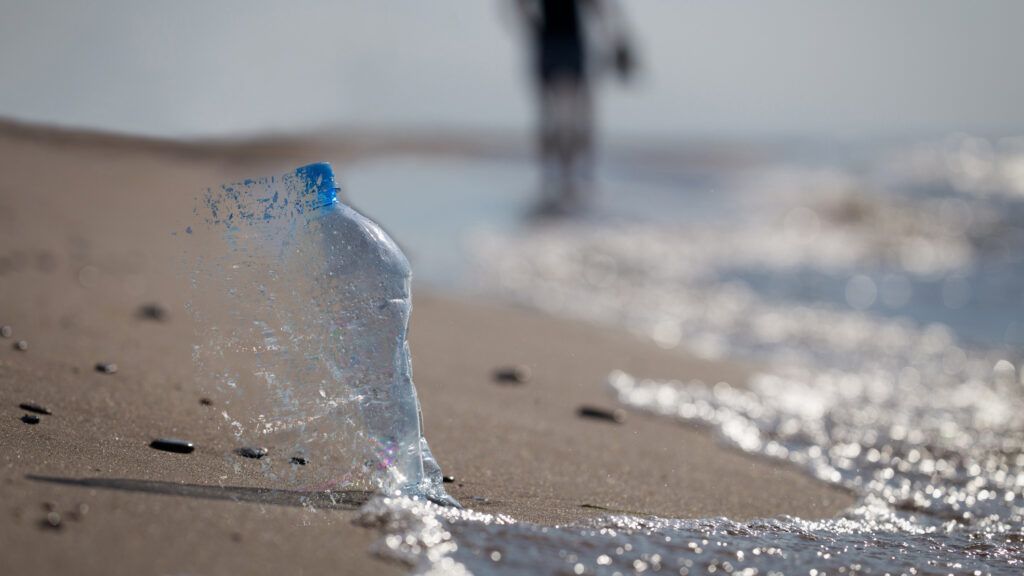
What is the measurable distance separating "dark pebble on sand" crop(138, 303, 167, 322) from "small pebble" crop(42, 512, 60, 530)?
1.83 metres

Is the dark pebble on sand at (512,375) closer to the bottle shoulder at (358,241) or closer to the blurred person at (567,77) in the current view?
the bottle shoulder at (358,241)

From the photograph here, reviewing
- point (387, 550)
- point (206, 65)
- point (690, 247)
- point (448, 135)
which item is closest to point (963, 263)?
point (690, 247)

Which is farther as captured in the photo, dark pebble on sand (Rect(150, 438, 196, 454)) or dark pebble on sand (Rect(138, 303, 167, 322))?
dark pebble on sand (Rect(138, 303, 167, 322))

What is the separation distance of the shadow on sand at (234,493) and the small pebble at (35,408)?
48cm

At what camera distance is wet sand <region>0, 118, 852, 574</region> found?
1.63 meters

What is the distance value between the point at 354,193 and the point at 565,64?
107 inches

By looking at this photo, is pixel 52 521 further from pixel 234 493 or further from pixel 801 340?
pixel 801 340

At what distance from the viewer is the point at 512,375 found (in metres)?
3.44

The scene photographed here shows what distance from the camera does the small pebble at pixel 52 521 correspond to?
1.56m

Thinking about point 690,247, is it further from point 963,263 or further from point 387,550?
point 387,550

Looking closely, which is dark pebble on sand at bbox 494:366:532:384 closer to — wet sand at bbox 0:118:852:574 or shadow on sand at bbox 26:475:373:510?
wet sand at bbox 0:118:852:574

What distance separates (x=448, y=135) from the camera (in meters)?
16.1

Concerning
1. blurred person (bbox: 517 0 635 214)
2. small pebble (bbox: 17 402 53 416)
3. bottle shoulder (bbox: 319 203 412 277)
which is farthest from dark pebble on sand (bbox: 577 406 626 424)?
blurred person (bbox: 517 0 635 214)

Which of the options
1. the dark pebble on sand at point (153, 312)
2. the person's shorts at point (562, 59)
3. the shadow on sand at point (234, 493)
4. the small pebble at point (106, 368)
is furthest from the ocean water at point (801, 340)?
the dark pebble on sand at point (153, 312)
